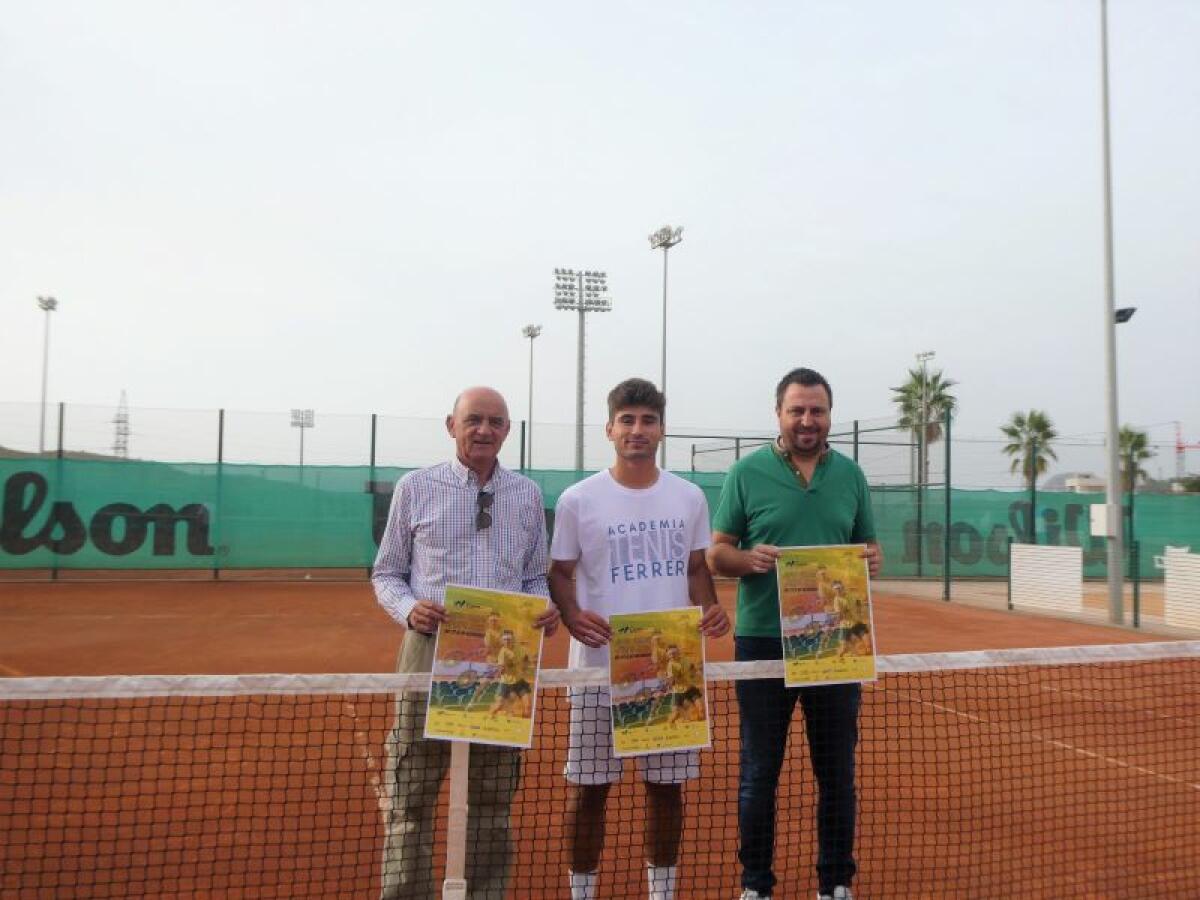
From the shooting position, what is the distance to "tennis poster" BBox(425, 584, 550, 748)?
2498mm

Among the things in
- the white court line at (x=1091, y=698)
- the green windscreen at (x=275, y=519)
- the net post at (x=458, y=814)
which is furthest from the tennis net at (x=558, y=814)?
the green windscreen at (x=275, y=519)

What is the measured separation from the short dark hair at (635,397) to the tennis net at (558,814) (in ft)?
2.82

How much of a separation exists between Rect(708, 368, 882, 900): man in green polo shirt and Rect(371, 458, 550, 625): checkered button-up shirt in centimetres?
69

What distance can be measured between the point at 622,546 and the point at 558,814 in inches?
79.7

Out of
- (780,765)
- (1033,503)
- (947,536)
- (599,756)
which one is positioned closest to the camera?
(599,756)

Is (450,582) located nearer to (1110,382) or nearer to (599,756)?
(599,756)

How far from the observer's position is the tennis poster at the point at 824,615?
110 inches

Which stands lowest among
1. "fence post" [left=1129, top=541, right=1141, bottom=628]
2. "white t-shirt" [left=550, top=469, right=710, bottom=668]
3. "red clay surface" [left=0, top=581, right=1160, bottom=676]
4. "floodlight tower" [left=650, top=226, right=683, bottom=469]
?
"red clay surface" [left=0, top=581, right=1160, bottom=676]

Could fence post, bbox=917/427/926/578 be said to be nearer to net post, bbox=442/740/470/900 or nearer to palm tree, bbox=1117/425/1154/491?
net post, bbox=442/740/470/900

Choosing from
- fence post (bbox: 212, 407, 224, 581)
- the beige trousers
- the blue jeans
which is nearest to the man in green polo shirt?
the blue jeans

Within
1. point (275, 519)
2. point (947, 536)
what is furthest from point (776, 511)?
point (275, 519)

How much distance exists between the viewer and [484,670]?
2541 millimetres

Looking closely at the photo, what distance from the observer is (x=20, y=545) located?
635 inches

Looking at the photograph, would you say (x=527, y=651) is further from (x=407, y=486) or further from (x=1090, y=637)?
(x=1090, y=637)
